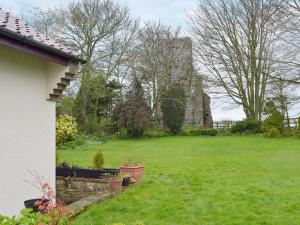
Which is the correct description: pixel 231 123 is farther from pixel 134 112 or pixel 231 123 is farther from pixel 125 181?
pixel 125 181

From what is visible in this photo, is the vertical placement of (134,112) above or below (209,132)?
above

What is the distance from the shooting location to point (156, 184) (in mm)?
8008

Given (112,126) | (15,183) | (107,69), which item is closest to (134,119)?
(112,126)

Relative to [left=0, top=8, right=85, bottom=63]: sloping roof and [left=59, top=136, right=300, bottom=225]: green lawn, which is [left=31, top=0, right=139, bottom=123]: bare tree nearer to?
[left=59, top=136, right=300, bottom=225]: green lawn

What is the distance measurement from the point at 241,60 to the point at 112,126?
10557 mm

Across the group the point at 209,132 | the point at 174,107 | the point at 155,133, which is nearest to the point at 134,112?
the point at 155,133

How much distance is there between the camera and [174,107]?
25.8m

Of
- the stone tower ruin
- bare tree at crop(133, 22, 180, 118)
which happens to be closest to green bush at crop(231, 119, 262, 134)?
the stone tower ruin

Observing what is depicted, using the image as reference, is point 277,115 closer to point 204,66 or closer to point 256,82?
point 256,82

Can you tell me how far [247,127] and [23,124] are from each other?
21.7m

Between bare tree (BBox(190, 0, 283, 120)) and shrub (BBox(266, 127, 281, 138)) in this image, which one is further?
bare tree (BBox(190, 0, 283, 120))

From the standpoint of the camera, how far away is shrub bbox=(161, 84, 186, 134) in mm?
25719

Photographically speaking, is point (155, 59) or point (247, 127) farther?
point (155, 59)

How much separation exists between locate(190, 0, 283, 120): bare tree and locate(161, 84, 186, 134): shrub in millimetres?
2717
